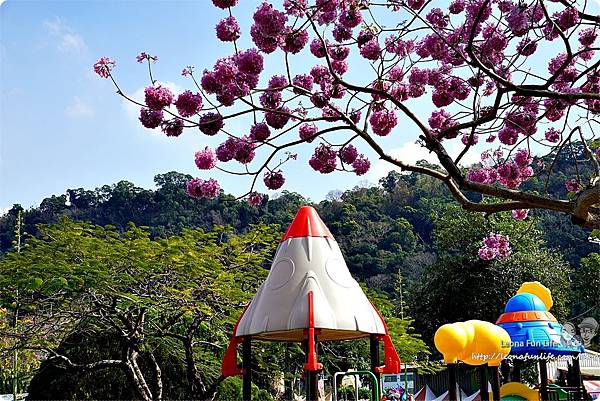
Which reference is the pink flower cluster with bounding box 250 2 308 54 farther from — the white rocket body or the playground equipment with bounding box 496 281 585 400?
the playground equipment with bounding box 496 281 585 400

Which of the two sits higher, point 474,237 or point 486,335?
point 474,237

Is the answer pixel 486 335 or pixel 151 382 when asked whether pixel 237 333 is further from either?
pixel 151 382

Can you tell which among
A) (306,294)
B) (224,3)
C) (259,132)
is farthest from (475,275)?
(224,3)

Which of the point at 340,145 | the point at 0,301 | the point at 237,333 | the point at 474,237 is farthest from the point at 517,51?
the point at 474,237

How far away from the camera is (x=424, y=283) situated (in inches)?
861

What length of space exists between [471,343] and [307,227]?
326cm

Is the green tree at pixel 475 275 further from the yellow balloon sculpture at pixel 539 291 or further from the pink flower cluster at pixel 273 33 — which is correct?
the pink flower cluster at pixel 273 33

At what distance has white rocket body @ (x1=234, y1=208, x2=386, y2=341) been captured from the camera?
17.5ft

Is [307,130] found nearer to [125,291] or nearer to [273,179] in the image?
[273,179]

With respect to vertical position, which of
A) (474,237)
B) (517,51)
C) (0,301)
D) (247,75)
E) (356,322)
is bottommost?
(356,322)

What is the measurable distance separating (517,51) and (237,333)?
303cm

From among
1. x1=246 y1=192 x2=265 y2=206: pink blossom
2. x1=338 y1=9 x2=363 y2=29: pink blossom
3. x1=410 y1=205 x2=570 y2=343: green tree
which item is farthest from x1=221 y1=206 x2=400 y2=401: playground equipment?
x1=410 y1=205 x2=570 y2=343: green tree

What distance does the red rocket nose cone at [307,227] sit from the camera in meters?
5.95

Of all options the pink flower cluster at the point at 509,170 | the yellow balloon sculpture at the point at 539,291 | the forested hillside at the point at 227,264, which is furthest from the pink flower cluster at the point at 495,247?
the yellow balloon sculpture at the point at 539,291
